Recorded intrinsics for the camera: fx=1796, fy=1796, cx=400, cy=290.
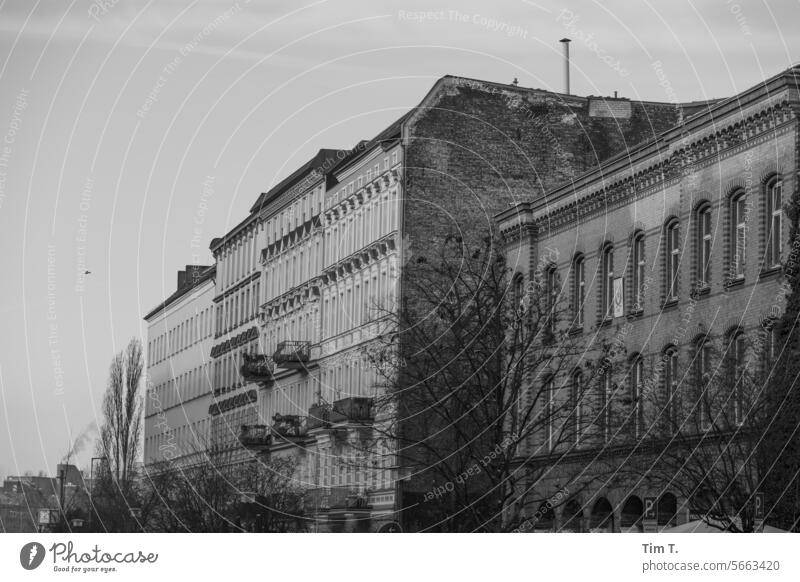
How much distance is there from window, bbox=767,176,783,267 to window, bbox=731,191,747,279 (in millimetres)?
1112

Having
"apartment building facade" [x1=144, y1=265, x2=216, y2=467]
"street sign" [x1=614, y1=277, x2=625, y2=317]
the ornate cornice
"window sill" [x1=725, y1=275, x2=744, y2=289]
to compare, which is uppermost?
"apartment building facade" [x1=144, y1=265, x2=216, y2=467]

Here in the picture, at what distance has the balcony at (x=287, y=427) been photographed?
251 feet

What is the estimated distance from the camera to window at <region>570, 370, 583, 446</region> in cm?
5059

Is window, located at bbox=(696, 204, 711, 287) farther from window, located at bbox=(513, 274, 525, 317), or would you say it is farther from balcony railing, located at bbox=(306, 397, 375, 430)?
balcony railing, located at bbox=(306, 397, 375, 430)

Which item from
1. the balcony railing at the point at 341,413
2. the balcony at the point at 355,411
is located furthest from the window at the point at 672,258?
the balcony at the point at 355,411

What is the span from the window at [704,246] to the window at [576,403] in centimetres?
466

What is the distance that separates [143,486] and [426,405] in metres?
31.5

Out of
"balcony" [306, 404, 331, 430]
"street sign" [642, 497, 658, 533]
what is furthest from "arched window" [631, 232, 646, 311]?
"balcony" [306, 404, 331, 430]

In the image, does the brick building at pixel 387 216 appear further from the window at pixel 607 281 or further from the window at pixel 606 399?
the window at pixel 606 399

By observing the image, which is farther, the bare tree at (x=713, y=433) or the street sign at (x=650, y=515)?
the street sign at (x=650, y=515)

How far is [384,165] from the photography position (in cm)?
7219

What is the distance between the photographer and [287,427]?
78000 millimetres
